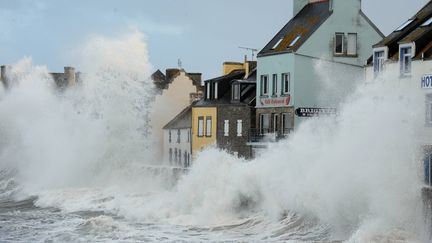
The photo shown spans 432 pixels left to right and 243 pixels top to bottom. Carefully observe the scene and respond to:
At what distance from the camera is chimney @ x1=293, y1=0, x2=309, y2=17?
4888cm

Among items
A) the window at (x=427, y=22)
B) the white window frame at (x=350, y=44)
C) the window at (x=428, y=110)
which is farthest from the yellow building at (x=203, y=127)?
the window at (x=428, y=110)

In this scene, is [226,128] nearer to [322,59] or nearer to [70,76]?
[322,59]

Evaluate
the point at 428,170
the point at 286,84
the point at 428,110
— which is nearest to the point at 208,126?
the point at 286,84

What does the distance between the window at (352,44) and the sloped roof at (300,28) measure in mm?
1435

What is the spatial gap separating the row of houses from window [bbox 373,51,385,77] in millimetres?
5021

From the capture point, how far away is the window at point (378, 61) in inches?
1490

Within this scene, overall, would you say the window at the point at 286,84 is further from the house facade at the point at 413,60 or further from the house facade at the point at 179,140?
the house facade at the point at 179,140

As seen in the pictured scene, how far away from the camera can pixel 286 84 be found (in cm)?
4656

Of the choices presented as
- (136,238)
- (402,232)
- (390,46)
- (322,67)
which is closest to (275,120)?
(322,67)

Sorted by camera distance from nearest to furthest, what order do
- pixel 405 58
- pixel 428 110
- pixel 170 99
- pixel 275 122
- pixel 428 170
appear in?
pixel 428 170 < pixel 428 110 < pixel 405 58 < pixel 275 122 < pixel 170 99

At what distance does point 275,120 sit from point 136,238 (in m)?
16.9

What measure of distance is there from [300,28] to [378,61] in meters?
9.37

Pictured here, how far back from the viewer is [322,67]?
45906mm

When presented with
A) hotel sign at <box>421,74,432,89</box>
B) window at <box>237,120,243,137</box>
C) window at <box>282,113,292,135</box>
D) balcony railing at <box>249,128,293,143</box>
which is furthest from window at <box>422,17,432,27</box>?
window at <box>237,120,243,137</box>
